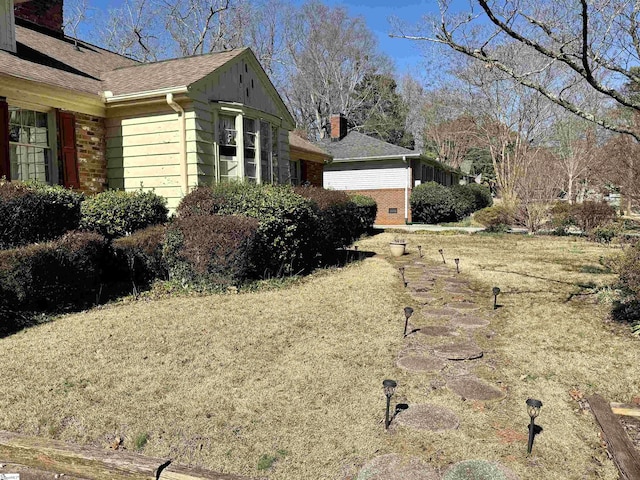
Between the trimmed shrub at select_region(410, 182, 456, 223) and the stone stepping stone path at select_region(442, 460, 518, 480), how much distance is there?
19.9 metres

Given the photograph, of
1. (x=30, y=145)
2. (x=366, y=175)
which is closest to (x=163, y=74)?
(x=30, y=145)

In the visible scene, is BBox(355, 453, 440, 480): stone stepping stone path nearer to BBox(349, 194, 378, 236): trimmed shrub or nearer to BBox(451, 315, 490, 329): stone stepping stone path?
BBox(451, 315, 490, 329): stone stepping stone path

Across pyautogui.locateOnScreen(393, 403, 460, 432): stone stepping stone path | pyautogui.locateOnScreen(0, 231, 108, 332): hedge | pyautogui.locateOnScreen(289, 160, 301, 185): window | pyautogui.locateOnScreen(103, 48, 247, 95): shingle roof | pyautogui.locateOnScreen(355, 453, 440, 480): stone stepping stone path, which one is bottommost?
pyautogui.locateOnScreen(355, 453, 440, 480): stone stepping stone path

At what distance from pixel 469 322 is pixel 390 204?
57.7ft

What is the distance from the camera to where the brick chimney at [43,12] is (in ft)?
38.8

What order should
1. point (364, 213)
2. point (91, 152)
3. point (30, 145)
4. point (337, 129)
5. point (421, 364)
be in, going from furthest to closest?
point (337, 129) < point (364, 213) < point (91, 152) < point (30, 145) < point (421, 364)

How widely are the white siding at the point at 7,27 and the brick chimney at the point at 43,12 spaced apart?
10.8ft

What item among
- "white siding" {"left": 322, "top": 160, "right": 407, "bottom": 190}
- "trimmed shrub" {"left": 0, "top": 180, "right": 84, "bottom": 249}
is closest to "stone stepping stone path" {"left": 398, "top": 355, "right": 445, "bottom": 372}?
"trimmed shrub" {"left": 0, "top": 180, "right": 84, "bottom": 249}

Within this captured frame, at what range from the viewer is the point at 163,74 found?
10.6 meters

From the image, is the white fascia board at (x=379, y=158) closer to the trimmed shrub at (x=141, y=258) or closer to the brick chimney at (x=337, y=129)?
the brick chimney at (x=337, y=129)

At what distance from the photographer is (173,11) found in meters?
27.0

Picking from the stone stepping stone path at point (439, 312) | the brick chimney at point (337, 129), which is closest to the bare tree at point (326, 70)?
the brick chimney at point (337, 129)

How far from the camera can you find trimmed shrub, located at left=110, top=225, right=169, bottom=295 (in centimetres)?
714

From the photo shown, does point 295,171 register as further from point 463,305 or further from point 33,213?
point 463,305
